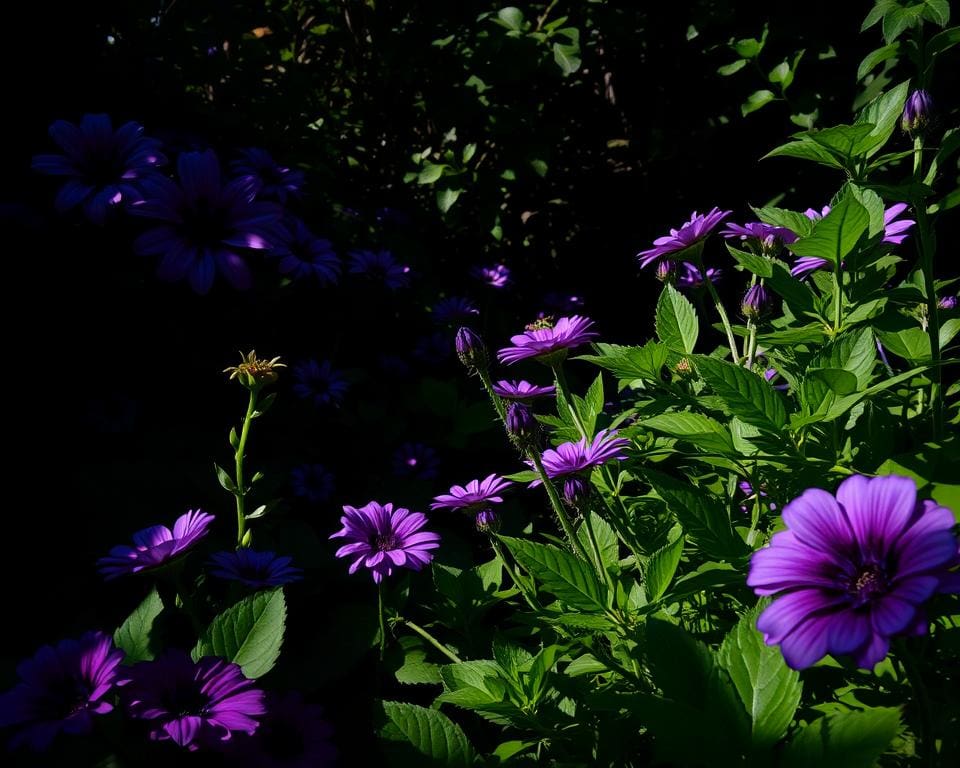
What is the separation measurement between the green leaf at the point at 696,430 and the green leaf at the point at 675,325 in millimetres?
187

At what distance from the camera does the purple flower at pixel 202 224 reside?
4.34 ft

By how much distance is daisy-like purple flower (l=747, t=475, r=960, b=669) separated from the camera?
60 centimetres

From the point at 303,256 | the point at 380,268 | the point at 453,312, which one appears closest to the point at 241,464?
the point at 303,256

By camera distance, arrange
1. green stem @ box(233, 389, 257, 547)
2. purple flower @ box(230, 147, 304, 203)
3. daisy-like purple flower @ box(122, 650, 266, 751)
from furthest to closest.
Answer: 1. purple flower @ box(230, 147, 304, 203)
2. green stem @ box(233, 389, 257, 547)
3. daisy-like purple flower @ box(122, 650, 266, 751)

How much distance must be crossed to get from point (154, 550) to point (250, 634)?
0.21m

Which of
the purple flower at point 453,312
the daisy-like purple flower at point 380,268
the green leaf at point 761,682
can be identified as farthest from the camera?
the purple flower at point 453,312

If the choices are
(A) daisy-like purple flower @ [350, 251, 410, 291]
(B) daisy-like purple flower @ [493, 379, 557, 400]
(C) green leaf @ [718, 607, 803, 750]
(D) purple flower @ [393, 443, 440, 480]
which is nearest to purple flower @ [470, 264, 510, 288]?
(A) daisy-like purple flower @ [350, 251, 410, 291]

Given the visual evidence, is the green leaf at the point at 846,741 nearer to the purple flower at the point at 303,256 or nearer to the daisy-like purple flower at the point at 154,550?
the daisy-like purple flower at the point at 154,550

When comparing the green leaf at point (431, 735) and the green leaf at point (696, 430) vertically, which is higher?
the green leaf at point (696, 430)

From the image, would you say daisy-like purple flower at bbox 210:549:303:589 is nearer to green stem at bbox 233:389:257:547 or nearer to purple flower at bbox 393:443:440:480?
green stem at bbox 233:389:257:547

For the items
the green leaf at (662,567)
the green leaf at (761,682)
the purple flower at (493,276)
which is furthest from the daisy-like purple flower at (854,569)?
the purple flower at (493,276)

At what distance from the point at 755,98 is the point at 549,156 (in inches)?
31.1

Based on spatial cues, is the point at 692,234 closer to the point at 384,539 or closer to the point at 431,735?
the point at 384,539

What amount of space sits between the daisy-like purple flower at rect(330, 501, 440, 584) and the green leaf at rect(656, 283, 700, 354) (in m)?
0.55
